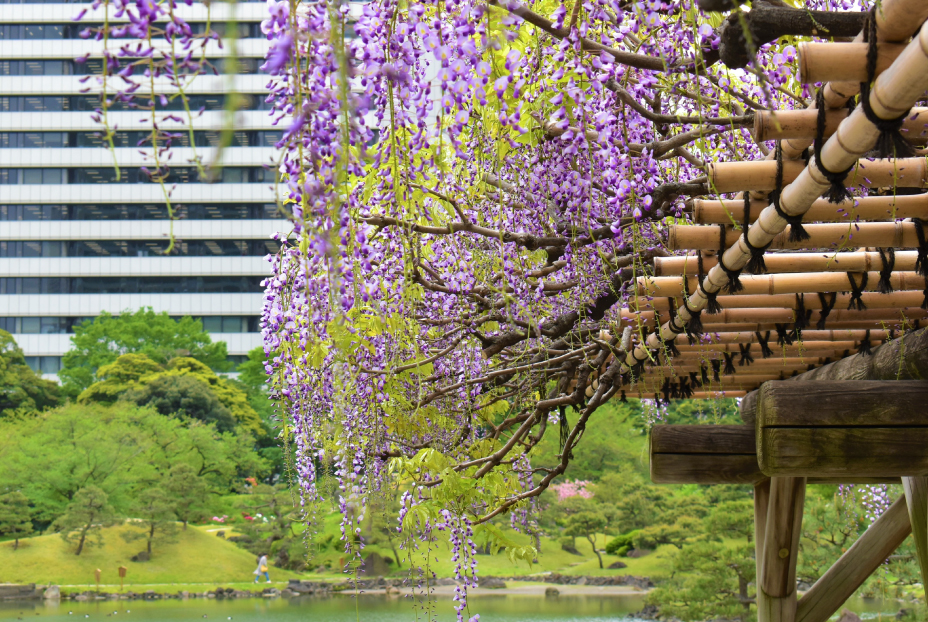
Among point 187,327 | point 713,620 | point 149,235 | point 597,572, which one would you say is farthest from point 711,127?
point 149,235

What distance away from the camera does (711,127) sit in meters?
1.82

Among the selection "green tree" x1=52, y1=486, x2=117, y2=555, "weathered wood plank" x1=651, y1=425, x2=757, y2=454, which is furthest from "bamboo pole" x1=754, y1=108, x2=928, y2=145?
"green tree" x1=52, y1=486, x2=117, y2=555

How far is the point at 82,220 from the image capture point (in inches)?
1101

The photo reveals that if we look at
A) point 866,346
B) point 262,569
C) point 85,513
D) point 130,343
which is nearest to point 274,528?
point 262,569

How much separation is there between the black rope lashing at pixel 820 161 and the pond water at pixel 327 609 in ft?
34.0

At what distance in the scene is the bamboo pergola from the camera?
3.34ft

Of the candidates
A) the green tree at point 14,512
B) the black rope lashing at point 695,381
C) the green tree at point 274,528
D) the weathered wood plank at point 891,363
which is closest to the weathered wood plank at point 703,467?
the weathered wood plank at point 891,363

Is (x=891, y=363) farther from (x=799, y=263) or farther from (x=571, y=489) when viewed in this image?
(x=571, y=489)

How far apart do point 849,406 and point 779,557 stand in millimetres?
1906

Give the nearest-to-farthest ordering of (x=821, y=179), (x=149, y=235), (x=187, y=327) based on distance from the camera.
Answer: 1. (x=821, y=179)
2. (x=187, y=327)
3. (x=149, y=235)

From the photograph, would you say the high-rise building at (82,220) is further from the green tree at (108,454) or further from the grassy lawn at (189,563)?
the grassy lawn at (189,563)

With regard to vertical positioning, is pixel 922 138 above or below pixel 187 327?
below

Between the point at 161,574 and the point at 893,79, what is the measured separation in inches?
624

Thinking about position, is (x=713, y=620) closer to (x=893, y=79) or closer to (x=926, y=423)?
(x=926, y=423)
